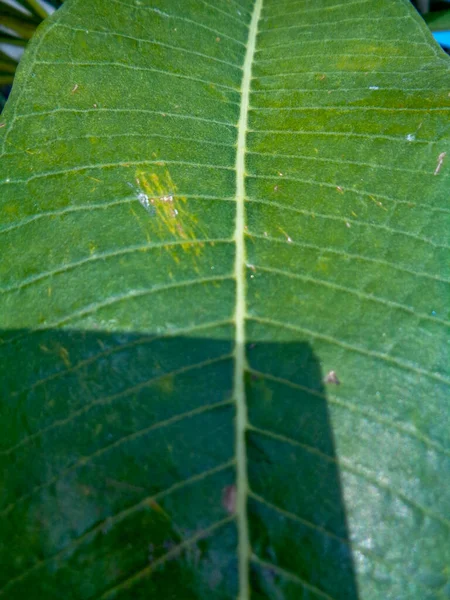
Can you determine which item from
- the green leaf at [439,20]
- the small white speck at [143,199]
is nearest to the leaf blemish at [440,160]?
the small white speck at [143,199]

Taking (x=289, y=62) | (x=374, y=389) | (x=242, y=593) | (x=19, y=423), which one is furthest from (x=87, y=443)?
(x=289, y=62)

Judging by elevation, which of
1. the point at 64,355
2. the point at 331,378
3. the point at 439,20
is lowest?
the point at 439,20

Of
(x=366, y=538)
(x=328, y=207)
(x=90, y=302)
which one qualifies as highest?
(x=90, y=302)

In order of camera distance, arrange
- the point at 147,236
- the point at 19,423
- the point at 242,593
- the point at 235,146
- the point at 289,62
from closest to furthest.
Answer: the point at 242,593 → the point at 19,423 → the point at 147,236 → the point at 235,146 → the point at 289,62

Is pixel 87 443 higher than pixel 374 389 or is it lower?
higher

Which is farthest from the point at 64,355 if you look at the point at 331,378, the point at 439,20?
the point at 439,20

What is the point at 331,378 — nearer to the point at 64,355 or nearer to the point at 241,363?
the point at 241,363

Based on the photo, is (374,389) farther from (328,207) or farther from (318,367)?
(328,207)

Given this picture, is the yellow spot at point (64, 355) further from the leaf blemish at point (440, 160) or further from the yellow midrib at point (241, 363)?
the leaf blemish at point (440, 160)
